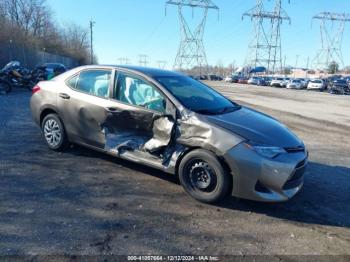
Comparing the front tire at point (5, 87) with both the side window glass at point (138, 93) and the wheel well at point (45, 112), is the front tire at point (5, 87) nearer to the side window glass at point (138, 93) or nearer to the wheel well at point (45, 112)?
the wheel well at point (45, 112)

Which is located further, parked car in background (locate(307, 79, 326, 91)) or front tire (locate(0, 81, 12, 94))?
parked car in background (locate(307, 79, 326, 91))

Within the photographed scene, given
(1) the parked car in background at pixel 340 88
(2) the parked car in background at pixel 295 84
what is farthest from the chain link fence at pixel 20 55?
(2) the parked car in background at pixel 295 84

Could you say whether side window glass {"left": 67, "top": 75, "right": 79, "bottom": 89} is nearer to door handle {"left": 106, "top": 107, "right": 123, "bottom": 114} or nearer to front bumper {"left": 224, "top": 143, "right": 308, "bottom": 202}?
door handle {"left": 106, "top": 107, "right": 123, "bottom": 114}

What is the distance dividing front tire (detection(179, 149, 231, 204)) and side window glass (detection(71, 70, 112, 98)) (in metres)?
1.82

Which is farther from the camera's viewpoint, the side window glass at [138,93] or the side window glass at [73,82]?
the side window glass at [73,82]

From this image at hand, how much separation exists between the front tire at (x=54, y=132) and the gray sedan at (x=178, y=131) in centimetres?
2

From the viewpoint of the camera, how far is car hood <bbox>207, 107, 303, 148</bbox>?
4.55 m

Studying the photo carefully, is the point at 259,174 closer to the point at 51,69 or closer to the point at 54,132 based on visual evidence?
the point at 54,132

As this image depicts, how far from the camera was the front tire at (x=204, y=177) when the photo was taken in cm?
454

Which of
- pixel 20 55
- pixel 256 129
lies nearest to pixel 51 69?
pixel 20 55

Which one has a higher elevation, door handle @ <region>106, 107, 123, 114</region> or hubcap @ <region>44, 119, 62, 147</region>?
door handle @ <region>106, 107, 123, 114</region>

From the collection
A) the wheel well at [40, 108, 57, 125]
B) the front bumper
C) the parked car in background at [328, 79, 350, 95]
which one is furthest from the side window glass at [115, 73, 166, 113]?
the parked car in background at [328, 79, 350, 95]

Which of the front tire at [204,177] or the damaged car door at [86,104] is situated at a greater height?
the damaged car door at [86,104]

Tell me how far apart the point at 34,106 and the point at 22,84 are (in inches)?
496
